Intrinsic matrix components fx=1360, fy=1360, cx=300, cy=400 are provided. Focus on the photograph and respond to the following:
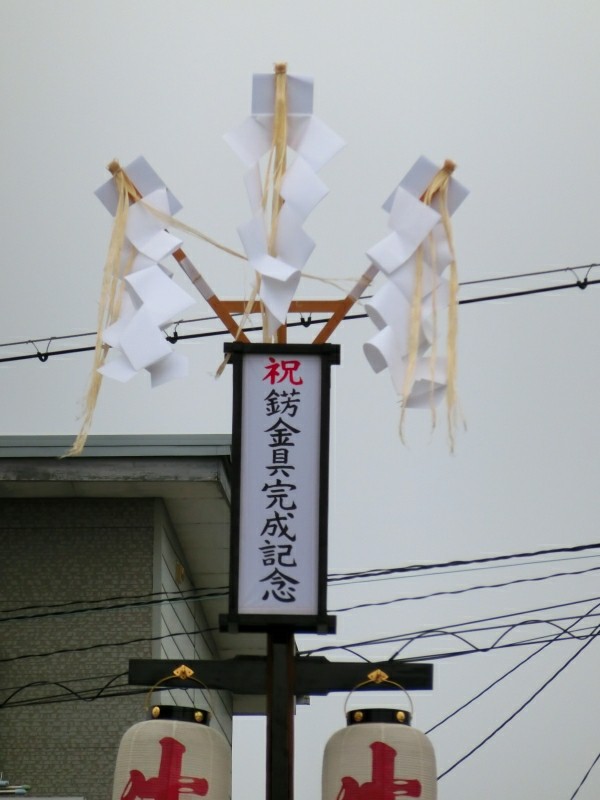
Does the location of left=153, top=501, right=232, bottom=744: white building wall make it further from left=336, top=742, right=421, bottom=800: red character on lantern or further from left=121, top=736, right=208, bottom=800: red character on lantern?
left=336, top=742, right=421, bottom=800: red character on lantern

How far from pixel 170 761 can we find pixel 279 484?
158 centimetres

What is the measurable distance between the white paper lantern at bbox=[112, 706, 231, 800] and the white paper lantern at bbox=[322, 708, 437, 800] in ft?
1.95

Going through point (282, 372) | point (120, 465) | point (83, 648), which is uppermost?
point (120, 465)

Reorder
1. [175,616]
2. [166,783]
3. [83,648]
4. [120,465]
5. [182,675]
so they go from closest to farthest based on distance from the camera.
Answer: [182,675], [166,783], [120,465], [83,648], [175,616]

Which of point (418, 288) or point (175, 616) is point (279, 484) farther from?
point (175, 616)

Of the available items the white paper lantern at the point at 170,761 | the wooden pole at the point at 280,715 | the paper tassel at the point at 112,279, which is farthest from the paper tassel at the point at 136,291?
the white paper lantern at the point at 170,761

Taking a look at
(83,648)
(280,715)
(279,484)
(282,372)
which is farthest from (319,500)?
(83,648)

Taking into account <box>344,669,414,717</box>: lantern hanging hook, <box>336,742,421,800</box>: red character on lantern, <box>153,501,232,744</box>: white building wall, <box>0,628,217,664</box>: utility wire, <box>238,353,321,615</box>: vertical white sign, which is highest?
<box>153,501,232,744</box>: white building wall

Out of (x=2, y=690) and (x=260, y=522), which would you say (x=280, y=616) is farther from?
(x=2, y=690)

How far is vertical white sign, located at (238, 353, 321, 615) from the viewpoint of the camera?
6910mm

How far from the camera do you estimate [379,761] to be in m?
7.06

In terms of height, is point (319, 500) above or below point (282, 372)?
below

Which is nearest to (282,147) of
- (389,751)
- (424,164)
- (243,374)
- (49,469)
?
(424,164)

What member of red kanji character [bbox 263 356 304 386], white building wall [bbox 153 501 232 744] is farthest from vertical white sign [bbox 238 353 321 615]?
white building wall [bbox 153 501 232 744]
